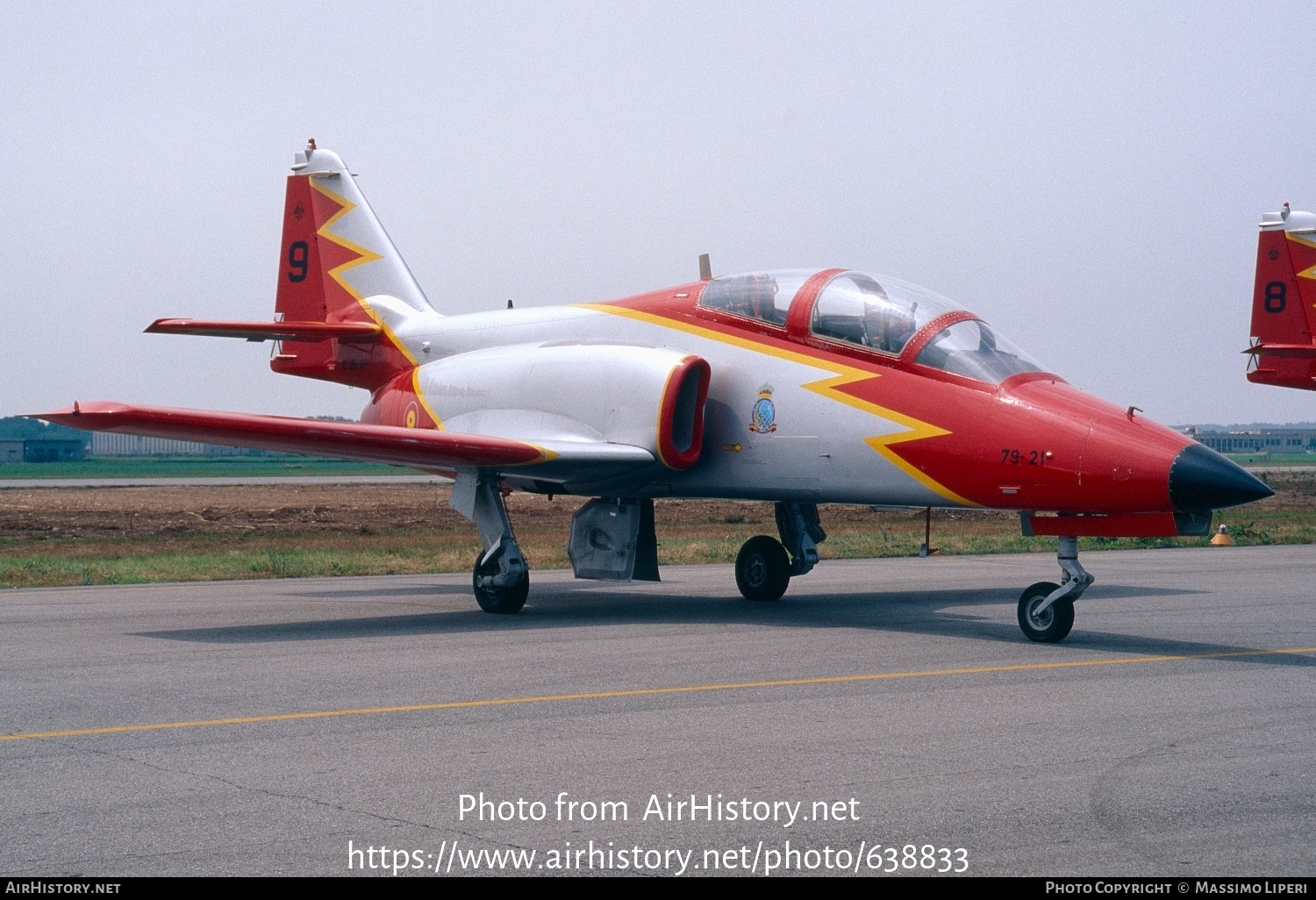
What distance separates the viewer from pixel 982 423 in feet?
37.9

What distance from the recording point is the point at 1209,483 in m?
10.1

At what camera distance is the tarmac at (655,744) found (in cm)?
522

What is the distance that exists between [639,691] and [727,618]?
4.81 meters

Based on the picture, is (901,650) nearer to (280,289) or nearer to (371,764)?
(371,764)

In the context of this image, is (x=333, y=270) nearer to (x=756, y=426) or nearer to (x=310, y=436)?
(x=310, y=436)

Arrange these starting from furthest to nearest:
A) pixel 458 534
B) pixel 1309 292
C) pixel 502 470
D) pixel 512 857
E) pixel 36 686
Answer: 1. pixel 1309 292
2. pixel 458 534
3. pixel 502 470
4. pixel 36 686
5. pixel 512 857

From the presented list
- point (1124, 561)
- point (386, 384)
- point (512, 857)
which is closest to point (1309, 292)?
point (1124, 561)

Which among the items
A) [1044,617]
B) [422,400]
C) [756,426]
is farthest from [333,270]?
[1044,617]

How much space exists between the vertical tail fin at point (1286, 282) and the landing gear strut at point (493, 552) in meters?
26.2

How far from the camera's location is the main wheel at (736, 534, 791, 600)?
15.5 metres

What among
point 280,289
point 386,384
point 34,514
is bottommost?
point 34,514

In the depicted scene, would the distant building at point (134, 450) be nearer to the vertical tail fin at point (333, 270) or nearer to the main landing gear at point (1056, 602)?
the vertical tail fin at point (333, 270)

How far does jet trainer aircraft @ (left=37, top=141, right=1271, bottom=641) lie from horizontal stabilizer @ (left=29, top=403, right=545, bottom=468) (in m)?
0.02

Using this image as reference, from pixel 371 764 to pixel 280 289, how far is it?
14577 millimetres
